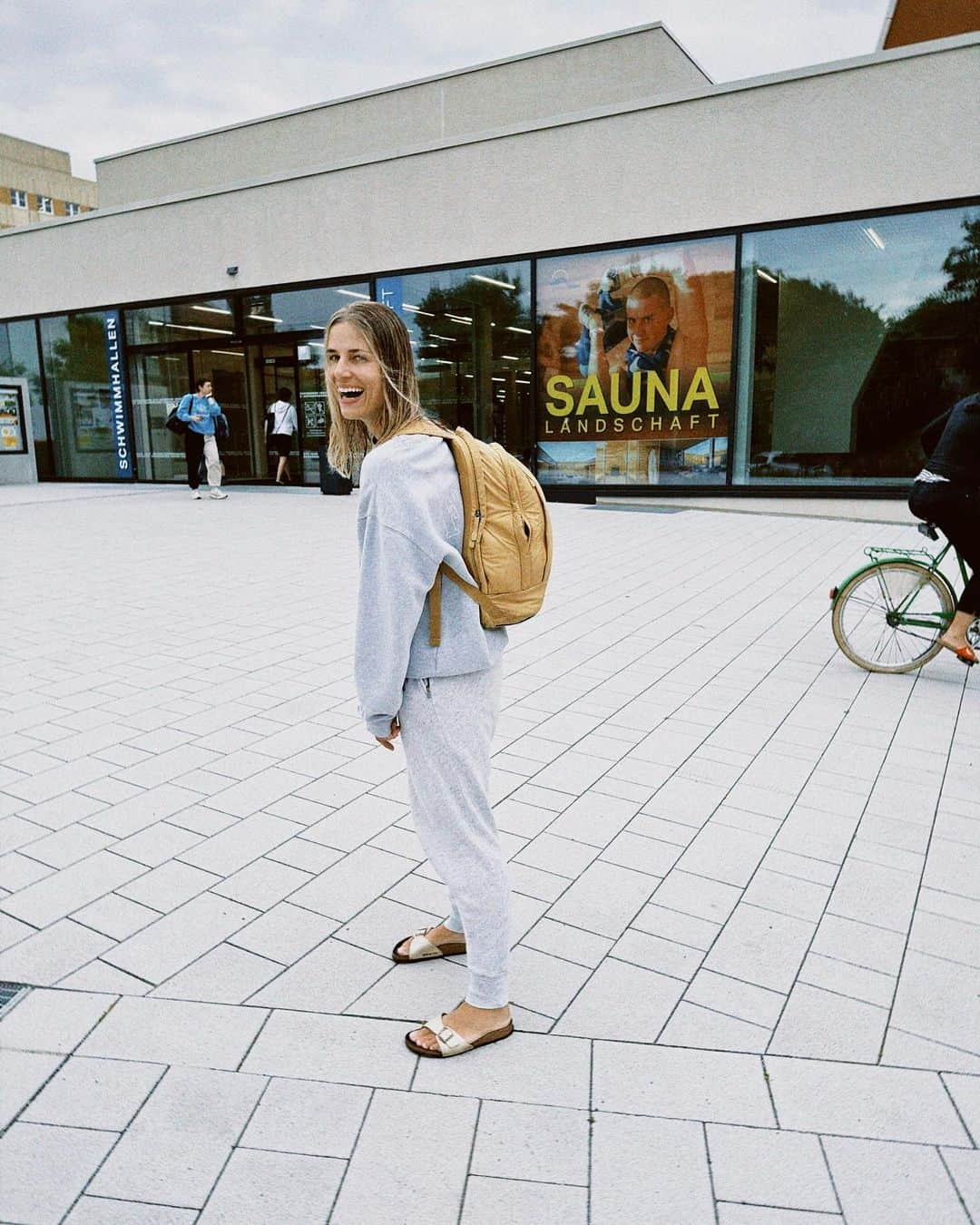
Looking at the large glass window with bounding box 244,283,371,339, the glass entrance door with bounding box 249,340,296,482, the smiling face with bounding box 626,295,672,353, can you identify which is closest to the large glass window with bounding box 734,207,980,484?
the smiling face with bounding box 626,295,672,353

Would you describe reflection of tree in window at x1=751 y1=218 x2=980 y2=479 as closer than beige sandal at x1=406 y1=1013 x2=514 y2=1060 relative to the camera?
No

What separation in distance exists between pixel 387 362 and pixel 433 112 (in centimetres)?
1889

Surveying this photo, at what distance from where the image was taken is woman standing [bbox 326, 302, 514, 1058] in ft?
6.88

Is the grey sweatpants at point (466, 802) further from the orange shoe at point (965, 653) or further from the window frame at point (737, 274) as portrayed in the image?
the window frame at point (737, 274)

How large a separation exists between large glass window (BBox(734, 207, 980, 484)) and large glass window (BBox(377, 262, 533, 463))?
11.9 ft

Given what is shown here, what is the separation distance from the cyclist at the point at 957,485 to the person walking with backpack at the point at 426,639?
383cm

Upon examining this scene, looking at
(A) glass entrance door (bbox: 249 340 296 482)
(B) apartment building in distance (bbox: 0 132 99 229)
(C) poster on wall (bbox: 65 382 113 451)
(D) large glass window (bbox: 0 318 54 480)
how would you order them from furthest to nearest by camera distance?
(B) apartment building in distance (bbox: 0 132 99 229) < (D) large glass window (bbox: 0 318 54 480) < (C) poster on wall (bbox: 65 382 113 451) < (A) glass entrance door (bbox: 249 340 296 482)

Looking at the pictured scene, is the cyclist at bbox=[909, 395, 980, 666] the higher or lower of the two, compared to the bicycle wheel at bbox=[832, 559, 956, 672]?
higher

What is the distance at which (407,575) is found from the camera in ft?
6.84

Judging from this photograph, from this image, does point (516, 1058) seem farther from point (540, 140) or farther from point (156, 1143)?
point (540, 140)

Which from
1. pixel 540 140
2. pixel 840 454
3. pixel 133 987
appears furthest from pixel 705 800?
pixel 540 140

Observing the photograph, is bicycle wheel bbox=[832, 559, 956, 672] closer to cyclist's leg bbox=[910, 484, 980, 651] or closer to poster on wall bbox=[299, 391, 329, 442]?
cyclist's leg bbox=[910, 484, 980, 651]

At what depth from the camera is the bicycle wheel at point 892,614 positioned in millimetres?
5578

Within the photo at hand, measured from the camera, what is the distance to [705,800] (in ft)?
12.9
